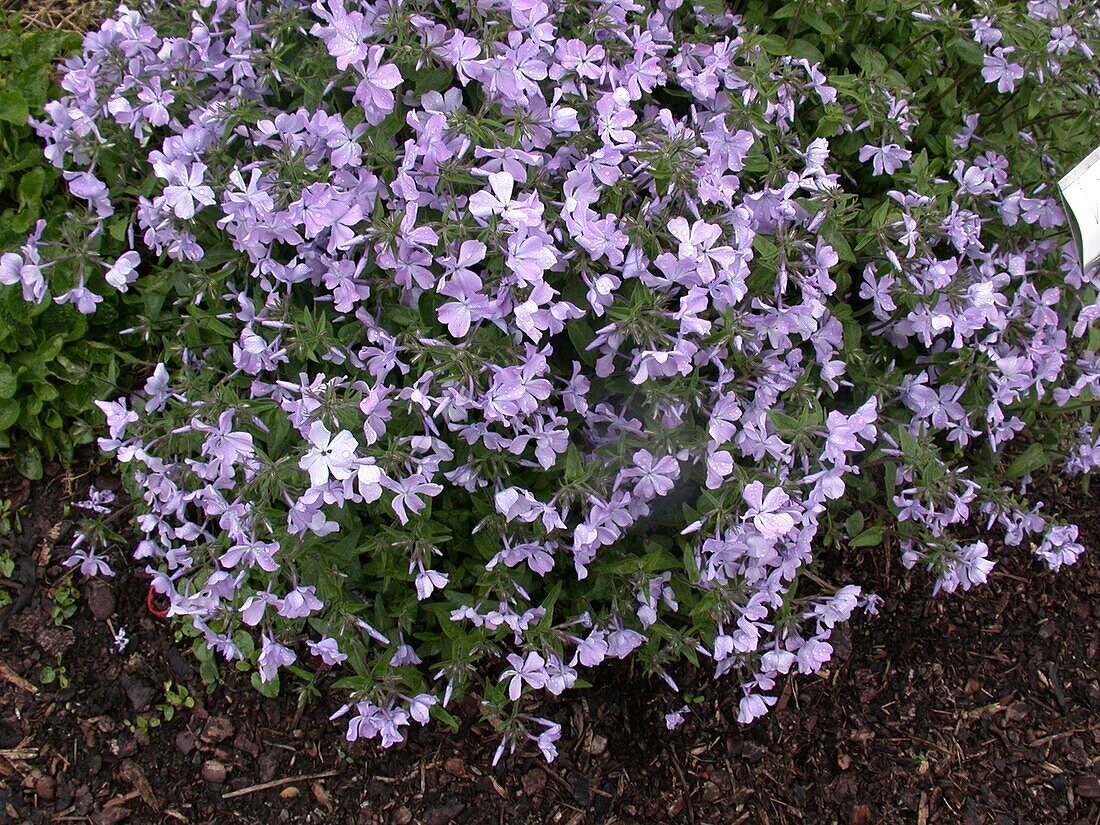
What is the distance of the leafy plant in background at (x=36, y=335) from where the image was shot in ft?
9.52

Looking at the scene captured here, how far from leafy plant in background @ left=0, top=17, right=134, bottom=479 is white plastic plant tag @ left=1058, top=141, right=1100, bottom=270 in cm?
266

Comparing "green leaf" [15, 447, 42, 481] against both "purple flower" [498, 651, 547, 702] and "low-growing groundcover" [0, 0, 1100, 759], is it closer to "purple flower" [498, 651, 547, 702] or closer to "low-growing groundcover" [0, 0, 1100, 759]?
"low-growing groundcover" [0, 0, 1100, 759]

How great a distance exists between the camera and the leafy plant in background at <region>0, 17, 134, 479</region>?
9.52 ft

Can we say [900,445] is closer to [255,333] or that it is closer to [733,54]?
[733,54]

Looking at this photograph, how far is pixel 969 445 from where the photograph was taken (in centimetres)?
317

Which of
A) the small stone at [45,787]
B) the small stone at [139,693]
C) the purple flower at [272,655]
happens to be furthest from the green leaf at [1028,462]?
the small stone at [45,787]

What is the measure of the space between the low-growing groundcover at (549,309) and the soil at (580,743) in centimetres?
20

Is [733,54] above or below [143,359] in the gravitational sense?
above

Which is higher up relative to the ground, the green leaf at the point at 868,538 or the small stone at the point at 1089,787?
the green leaf at the point at 868,538

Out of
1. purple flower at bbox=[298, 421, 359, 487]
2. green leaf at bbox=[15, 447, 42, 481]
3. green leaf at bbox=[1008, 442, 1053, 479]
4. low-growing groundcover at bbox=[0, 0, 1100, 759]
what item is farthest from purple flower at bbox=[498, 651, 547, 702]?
green leaf at bbox=[15, 447, 42, 481]

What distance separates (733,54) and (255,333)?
1429 mm

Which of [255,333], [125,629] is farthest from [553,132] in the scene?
[125,629]

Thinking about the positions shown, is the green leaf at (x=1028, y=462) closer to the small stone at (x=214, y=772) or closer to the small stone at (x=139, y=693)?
the small stone at (x=214, y=772)

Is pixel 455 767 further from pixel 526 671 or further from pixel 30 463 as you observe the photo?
pixel 30 463
